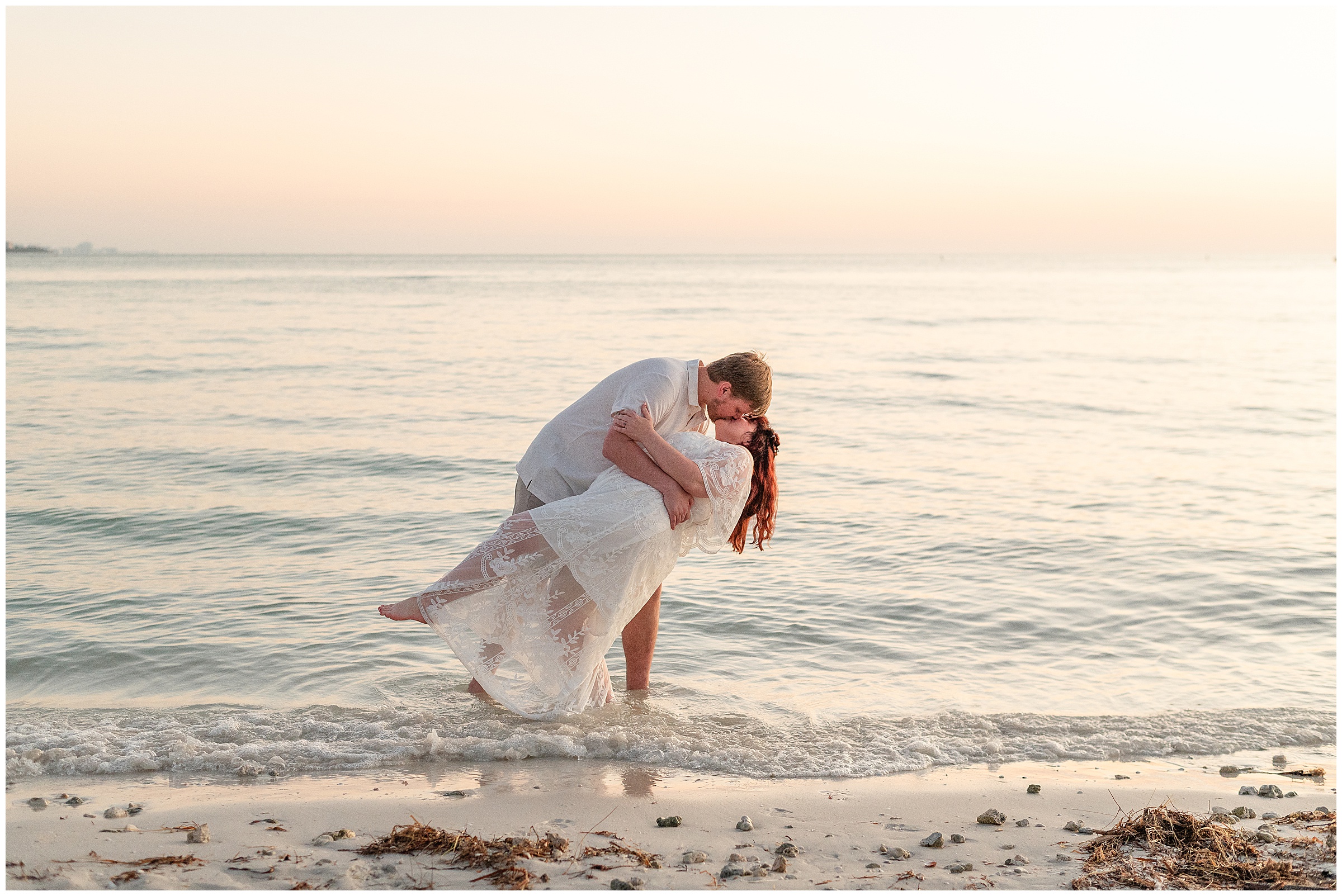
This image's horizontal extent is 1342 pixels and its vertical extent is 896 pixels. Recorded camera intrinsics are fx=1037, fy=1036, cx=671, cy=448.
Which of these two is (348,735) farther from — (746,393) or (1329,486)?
(1329,486)

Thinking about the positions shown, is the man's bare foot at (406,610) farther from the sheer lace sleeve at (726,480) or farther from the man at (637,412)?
the sheer lace sleeve at (726,480)

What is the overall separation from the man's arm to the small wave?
1143 mm

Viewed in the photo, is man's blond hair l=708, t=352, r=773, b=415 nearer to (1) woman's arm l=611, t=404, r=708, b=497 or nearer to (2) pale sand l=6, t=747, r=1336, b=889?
(1) woman's arm l=611, t=404, r=708, b=497

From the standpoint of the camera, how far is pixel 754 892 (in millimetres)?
3479

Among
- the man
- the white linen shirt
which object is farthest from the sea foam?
the white linen shirt

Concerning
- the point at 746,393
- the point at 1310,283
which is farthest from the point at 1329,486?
the point at 1310,283

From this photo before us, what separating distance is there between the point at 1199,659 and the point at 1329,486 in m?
7.03

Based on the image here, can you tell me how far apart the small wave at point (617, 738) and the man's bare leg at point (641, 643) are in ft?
0.76

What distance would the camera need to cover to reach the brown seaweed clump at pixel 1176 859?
11.8 ft

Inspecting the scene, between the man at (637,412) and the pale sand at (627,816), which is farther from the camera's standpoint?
the man at (637,412)

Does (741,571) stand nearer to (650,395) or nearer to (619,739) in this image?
(619,739)

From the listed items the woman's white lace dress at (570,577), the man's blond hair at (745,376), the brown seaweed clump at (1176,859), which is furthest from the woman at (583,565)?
the brown seaweed clump at (1176,859)

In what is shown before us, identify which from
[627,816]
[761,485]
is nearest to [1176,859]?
[627,816]

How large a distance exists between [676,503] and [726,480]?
0.89 feet
